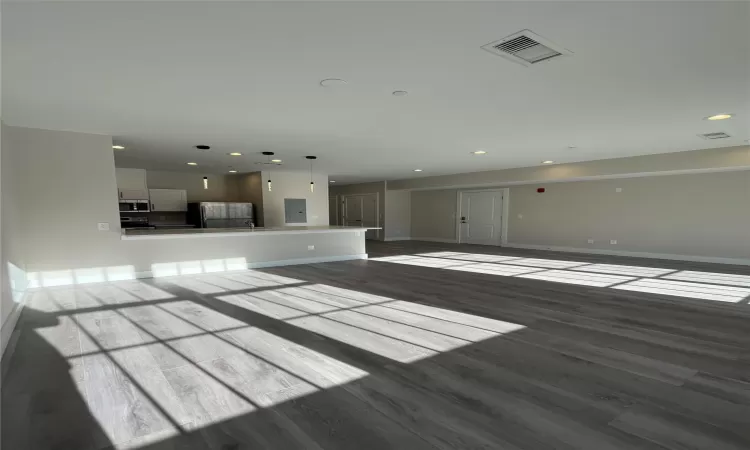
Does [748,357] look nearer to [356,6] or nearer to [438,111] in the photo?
[438,111]

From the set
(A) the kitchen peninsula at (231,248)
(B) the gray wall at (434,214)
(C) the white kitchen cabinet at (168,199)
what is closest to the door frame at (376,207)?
(B) the gray wall at (434,214)

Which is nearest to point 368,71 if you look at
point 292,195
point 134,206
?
point 292,195

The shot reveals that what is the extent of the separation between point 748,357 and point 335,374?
10.7 feet

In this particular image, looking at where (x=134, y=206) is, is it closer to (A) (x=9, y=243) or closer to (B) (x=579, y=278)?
(A) (x=9, y=243)

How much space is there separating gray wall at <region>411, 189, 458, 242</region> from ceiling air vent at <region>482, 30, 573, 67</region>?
997cm

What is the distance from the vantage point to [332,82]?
9.62ft

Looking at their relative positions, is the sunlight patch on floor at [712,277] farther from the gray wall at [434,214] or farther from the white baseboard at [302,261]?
the gray wall at [434,214]

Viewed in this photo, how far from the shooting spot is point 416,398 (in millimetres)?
2176

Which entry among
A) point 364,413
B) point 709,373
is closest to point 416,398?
point 364,413

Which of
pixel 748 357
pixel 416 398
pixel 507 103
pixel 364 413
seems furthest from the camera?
pixel 507 103

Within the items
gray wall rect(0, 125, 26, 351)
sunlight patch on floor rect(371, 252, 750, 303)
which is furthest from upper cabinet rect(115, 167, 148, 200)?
sunlight patch on floor rect(371, 252, 750, 303)

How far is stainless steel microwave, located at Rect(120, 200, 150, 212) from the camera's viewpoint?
811 cm

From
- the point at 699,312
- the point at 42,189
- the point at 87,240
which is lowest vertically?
the point at 699,312

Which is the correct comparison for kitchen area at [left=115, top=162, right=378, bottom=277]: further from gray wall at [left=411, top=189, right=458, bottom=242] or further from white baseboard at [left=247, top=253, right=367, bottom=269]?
gray wall at [left=411, top=189, right=458, bottom=242]
